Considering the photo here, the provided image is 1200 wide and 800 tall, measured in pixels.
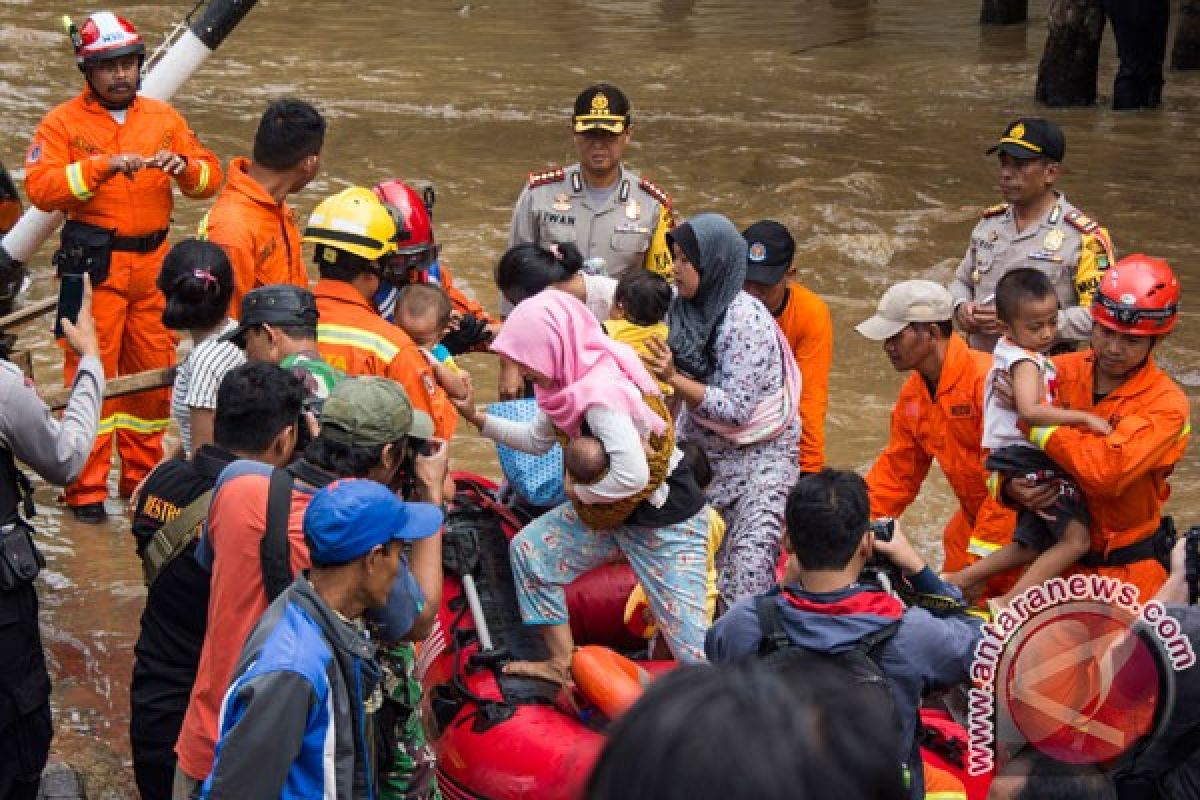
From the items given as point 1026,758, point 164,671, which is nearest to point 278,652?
point 164,671

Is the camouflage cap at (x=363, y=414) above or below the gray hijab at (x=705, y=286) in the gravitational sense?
above

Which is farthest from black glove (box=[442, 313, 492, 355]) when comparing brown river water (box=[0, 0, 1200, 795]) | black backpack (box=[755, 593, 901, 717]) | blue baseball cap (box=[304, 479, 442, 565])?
blue baseball cap (box=[304, 479, 442, 565])

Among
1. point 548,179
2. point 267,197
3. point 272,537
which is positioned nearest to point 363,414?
point 272,537

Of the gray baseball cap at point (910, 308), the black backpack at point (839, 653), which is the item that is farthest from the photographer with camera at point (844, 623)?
the gray baseball cap at point (910, 308)

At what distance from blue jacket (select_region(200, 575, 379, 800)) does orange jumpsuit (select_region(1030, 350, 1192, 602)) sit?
8.43 feet

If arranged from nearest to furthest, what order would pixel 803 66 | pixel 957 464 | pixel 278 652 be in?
pixel 278 652 < pixel 957 464 < pixel 803 66

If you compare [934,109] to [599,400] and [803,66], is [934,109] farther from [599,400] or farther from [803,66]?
[599,400]

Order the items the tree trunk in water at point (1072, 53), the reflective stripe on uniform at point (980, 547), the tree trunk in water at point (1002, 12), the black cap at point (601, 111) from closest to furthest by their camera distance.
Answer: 1. the reflective stripe on uniform at point (980, 547)
2. the black cap at point (601, 111)
3. the tree trunk in water at point (1072, 53)
4. the tree trunk in water at point (1002, 12)

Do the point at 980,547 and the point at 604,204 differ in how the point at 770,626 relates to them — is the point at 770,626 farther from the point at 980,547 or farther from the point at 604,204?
the point at 604,204

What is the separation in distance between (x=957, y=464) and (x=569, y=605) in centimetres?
148

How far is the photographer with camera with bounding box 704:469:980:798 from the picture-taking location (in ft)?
12.4

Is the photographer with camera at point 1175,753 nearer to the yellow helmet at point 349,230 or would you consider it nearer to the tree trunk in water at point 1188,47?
the yellow helmet at point 349,230

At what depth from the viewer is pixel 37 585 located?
6.80 metres

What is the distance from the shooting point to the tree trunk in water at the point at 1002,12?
1998cm
